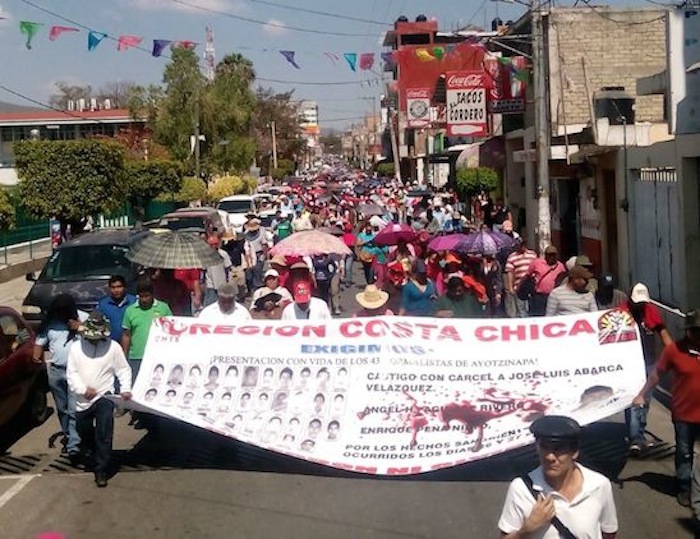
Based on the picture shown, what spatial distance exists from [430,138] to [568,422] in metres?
69.9

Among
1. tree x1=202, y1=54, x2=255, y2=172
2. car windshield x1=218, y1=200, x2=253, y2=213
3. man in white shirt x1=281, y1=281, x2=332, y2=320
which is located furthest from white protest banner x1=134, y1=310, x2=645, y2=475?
tree x1=202, y1=54, x2=255, y2=172

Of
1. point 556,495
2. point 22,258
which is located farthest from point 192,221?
point 556,495

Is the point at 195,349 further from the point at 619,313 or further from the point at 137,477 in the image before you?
the point at 619,313

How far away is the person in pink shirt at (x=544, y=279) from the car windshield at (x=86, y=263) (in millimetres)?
6464

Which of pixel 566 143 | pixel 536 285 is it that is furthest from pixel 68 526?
pixel 566 143

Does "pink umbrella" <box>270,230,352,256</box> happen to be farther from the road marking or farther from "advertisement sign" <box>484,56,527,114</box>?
"advertisement sign" <box>484,56,527,114</box>

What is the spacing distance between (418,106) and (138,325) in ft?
167

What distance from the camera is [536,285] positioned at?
44.5 feet

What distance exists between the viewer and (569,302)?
33.1 feet

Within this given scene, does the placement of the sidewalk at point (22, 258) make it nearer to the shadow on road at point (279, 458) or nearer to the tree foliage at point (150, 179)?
the tree foliage at point (150, 179)

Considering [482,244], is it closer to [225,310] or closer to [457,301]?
[457,301]

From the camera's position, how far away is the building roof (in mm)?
76000

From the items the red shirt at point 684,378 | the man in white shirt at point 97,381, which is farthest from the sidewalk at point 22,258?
the red shirt at point 684,378

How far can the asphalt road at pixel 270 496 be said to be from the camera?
7316mm
